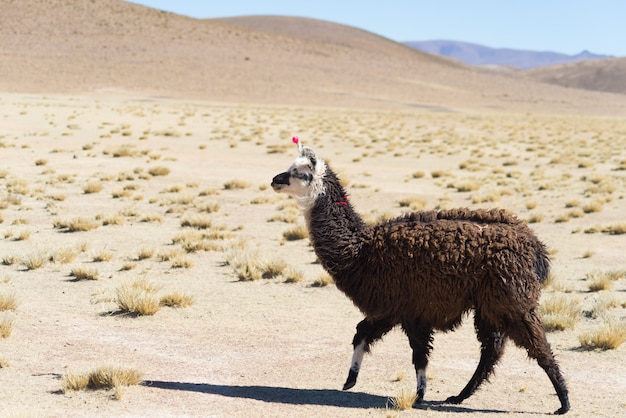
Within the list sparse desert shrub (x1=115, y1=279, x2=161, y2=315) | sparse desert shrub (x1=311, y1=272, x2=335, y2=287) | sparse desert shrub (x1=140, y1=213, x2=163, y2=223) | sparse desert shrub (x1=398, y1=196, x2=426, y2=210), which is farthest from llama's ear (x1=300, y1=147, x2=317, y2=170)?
sparse desert shrub (x1=398, y1=196, x2=426, y2=210)

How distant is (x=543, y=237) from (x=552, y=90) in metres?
101

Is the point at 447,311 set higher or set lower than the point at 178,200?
higher

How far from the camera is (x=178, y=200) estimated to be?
56.9 feet

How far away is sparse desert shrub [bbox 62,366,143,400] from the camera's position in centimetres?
614

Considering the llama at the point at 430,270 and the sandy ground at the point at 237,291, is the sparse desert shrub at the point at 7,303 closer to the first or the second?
the sandy ground at the point at 237,291

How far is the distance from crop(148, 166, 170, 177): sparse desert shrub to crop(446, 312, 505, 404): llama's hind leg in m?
16.8

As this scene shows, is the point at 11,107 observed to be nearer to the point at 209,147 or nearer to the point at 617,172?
the point at 209,147

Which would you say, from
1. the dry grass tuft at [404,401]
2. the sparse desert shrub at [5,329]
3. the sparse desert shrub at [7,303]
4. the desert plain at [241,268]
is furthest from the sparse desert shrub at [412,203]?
the dry grass tuft at [404,401]

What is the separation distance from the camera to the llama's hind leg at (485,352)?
6023 millimetres

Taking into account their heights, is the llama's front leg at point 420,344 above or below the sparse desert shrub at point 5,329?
above

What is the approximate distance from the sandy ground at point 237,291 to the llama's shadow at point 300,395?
17 millimetres

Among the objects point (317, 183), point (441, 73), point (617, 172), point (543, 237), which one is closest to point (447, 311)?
point (317, 183)

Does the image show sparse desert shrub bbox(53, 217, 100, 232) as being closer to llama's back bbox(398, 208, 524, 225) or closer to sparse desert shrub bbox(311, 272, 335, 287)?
sparse desert shrub bbox(311, 272, 335, 287)

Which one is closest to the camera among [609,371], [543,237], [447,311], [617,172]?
[447,311]
